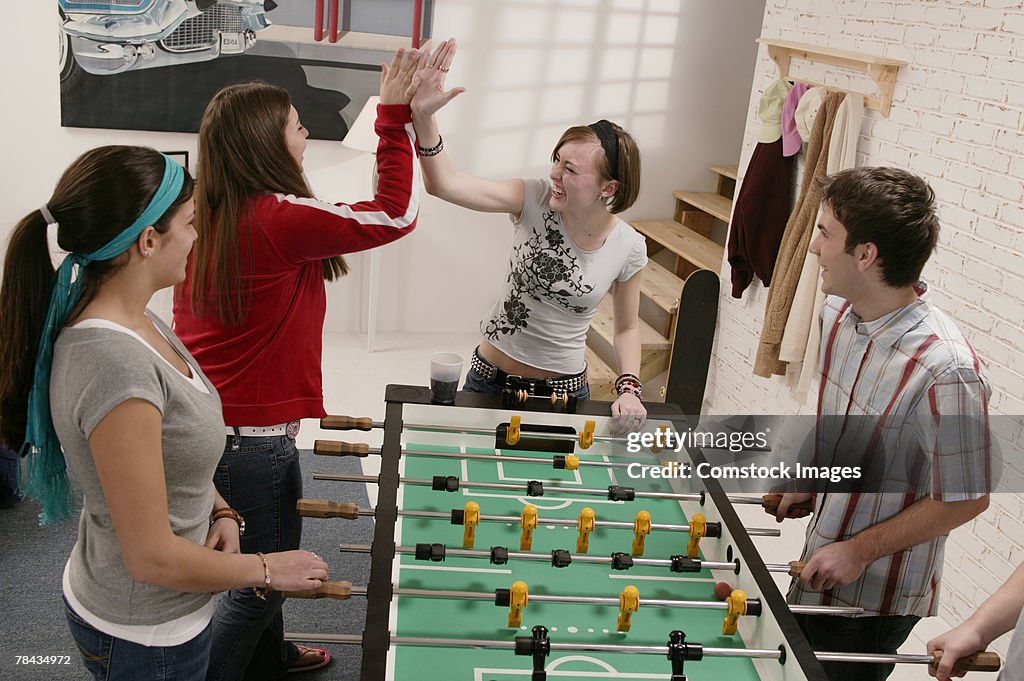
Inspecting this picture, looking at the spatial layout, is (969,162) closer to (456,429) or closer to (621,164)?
(621,164)

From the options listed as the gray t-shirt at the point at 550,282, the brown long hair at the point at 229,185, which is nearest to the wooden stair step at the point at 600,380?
the gray t-shirt at the point at 550,282

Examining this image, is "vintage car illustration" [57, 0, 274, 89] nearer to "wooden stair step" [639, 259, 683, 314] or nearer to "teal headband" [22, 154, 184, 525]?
"wooden stair step" [639, 259, 683, 314]

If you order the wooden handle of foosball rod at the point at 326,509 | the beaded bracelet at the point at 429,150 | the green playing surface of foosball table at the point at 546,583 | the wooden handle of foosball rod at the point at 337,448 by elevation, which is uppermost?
the beaded bracelet at the point at 429,150

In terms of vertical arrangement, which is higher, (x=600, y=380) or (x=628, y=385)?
(x=628, y=385)

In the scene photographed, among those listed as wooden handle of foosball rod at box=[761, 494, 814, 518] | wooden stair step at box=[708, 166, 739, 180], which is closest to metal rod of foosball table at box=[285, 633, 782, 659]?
wooden handle of foosball rod at box=[761, 494, 814, 518]

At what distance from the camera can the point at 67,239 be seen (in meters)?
1.47

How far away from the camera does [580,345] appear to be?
8.96ft

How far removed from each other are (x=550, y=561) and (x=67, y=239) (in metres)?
1.09

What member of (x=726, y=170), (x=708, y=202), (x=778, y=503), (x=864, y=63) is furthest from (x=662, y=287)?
(x=778, y=503)

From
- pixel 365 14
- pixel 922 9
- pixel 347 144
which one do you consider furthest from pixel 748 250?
pixel 365 14

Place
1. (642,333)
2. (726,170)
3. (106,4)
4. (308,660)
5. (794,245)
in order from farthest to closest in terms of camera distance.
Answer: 1. (726,170)
2. (642,333)
3. (106,4)
4. (794,245)
5. (308,660)

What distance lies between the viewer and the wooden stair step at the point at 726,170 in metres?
5.40

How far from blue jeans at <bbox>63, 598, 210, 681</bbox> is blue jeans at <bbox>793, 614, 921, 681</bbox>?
4.06 feet

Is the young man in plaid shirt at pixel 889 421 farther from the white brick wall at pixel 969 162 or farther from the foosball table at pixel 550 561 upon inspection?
the white brick wall at pixel 969 162
